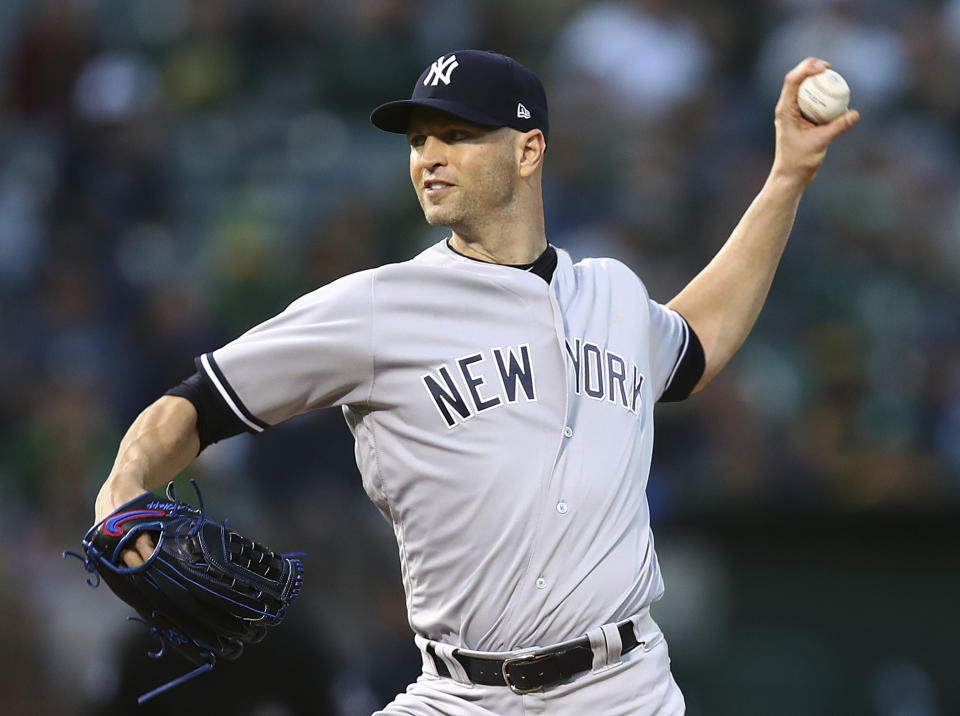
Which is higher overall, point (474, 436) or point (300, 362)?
point (300, 362)

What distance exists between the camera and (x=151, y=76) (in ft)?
25.7

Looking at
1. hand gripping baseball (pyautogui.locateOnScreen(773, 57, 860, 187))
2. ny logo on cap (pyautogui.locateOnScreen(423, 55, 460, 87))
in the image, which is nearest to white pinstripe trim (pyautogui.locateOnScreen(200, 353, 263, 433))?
ny logo on cap (pyautogui.locateOnScreen(423, 55, 460, 87))

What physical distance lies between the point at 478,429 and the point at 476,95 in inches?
29.0

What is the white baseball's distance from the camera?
11.0 feet

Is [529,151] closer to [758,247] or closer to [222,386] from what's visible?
[758,247]

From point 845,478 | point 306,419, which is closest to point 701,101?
point 845,478

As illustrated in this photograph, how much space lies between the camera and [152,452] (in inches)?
102

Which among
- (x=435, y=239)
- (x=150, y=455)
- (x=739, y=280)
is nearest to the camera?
(x=150, y=455)

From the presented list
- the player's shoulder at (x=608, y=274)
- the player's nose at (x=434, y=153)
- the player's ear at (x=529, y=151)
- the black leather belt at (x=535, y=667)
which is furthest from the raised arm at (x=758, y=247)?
the black leather belt at (x=535, y=667)

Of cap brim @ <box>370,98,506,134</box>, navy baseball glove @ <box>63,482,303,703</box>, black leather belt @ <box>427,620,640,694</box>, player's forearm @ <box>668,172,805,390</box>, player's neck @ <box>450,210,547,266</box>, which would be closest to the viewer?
navy baseball glove @ <box>63,482,303,703</box>

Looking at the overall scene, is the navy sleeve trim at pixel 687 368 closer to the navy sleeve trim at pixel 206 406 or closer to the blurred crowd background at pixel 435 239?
the navy sleeve trim at pixel 206 406

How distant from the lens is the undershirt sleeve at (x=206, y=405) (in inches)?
106

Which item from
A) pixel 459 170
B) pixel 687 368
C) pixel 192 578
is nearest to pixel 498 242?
pixel 459 170

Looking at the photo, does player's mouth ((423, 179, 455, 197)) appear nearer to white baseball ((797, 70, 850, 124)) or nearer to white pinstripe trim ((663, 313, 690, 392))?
white pinstripe trim ((663, 313, 690, 392))
